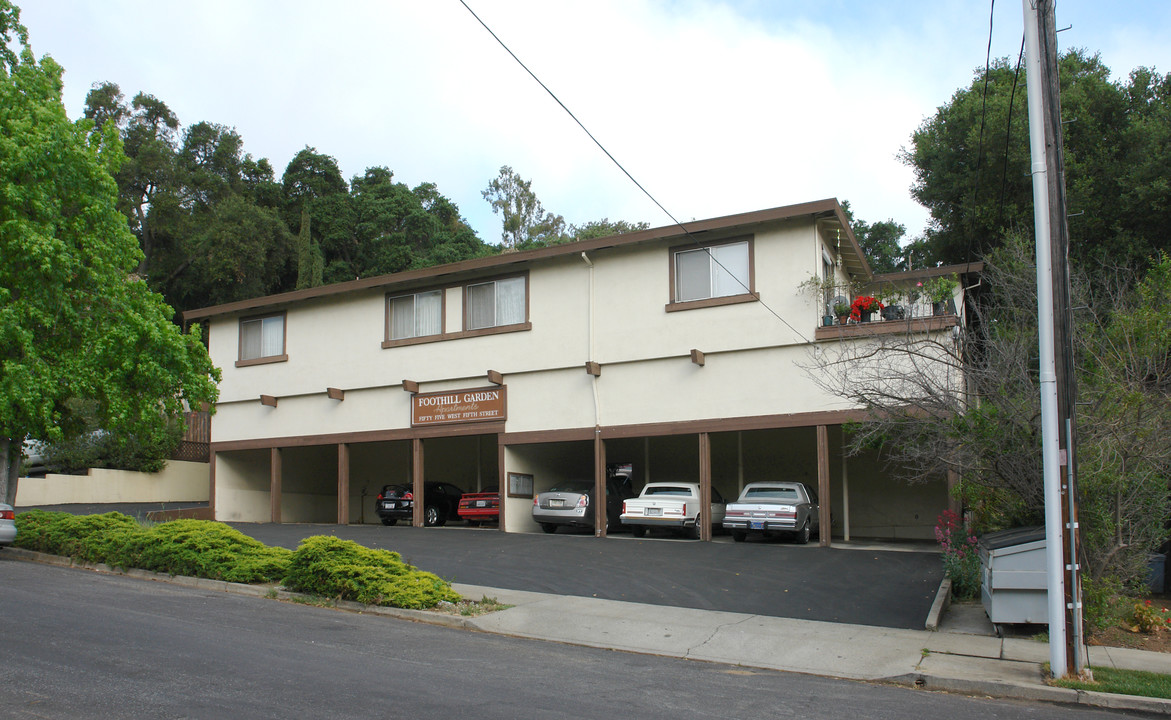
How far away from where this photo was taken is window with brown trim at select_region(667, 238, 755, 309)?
20.1 m

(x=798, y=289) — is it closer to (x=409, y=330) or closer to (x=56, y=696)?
(x=409, y=330)

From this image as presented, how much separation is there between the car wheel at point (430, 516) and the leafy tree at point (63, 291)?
7787 mm

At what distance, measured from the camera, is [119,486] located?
1164 inches

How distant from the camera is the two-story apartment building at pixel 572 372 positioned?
779 inches

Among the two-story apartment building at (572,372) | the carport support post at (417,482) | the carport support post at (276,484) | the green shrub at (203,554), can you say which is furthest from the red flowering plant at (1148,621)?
the carport support post at (276,484)

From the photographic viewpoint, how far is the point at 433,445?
2978cm

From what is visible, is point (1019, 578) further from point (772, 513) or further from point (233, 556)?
point (233, 556)

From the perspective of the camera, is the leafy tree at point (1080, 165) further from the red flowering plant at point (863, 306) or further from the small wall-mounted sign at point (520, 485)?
the small wall-mounted sign at point (520, 485)

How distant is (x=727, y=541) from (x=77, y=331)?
13.2 meters

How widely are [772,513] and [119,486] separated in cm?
2104

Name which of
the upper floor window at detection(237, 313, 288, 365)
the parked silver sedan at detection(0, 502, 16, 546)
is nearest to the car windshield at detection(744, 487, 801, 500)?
the upper floor window at detection(237, 313, 288, 365)

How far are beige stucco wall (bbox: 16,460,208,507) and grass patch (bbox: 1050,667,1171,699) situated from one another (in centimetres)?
2715

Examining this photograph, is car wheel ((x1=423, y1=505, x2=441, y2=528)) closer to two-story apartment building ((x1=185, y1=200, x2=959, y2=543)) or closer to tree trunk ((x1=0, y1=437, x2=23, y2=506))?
two-story apartment building ((x1=185, y1=200, x2=959, y2=543))

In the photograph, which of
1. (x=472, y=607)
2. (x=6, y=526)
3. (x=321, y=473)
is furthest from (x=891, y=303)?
(x=321, y=473)
